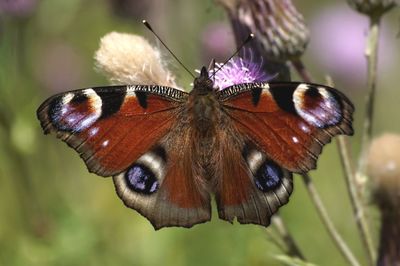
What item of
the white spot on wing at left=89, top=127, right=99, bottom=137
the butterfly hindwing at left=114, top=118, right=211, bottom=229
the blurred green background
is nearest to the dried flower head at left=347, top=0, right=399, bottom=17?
the blurred green background

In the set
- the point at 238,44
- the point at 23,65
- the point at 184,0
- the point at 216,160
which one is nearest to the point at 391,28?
the point at 184,0

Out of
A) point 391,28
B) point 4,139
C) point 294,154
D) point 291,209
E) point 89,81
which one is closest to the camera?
point 294,154

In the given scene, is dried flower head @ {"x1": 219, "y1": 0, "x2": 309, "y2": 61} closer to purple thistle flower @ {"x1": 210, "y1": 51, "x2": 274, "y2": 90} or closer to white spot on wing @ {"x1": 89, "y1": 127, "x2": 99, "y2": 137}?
purple thistle flower @ {"x1": 210, "y1": 51, "x2": 274, "y2": 90}

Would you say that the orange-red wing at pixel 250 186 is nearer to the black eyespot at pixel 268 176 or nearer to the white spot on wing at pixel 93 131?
the black eyespot at pixel 268 176

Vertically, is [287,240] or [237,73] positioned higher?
[237,73]

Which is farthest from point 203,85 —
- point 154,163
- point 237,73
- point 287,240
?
point 287,240

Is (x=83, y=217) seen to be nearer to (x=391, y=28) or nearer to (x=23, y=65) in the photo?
(x=23, y=65)

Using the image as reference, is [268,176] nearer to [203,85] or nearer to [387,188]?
[203,85]
